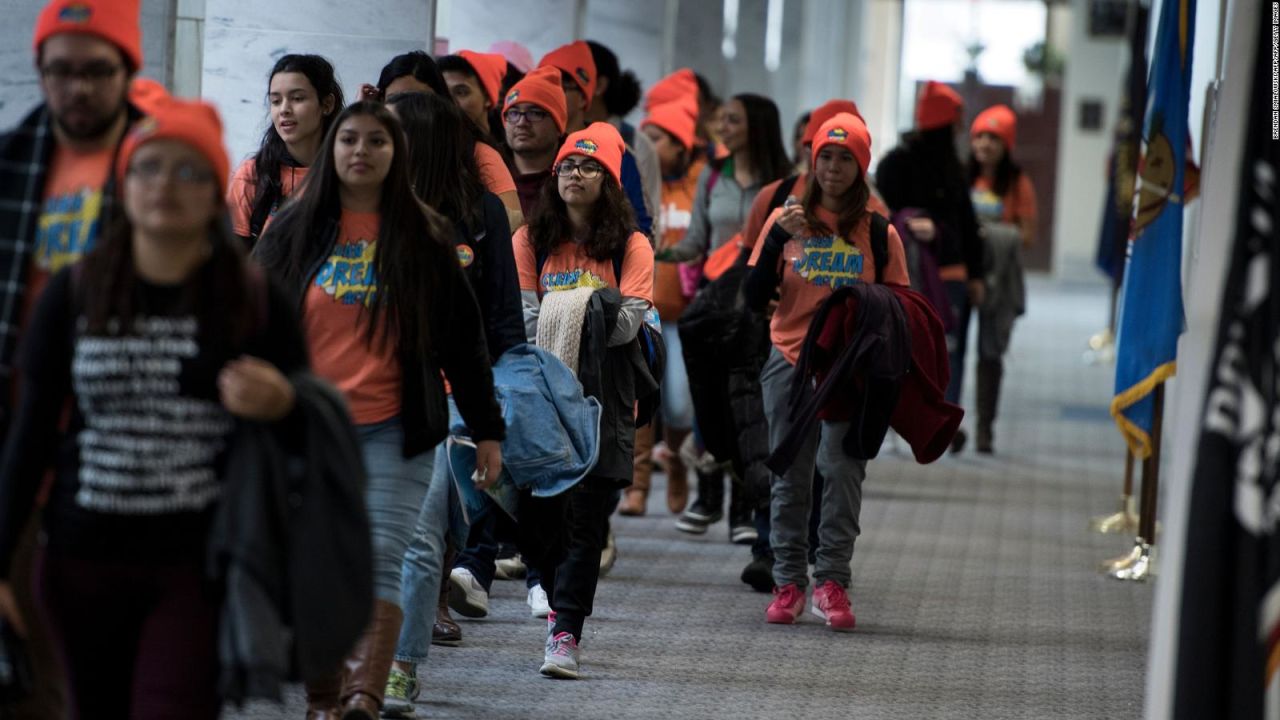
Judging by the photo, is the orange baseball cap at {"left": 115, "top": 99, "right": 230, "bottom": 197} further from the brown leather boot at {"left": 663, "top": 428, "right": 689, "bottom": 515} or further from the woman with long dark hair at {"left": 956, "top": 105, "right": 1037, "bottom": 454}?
the woman with long dark hair at {"left": 956, "top": 105, "right": 1037, "bottom": 454}

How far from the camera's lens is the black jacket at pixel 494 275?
527cm

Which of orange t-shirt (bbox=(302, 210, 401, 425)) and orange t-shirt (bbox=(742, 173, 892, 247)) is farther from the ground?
orange t-shirt (bbox=(742, 173, 892, 247))

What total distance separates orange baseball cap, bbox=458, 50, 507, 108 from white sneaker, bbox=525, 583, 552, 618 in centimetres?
194

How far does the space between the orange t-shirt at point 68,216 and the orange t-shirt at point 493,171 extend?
2.42m

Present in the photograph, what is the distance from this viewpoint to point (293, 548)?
3.35 metres

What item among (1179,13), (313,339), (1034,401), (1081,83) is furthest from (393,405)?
(1081,83)

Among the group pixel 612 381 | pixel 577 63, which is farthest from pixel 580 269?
pixel 577 63

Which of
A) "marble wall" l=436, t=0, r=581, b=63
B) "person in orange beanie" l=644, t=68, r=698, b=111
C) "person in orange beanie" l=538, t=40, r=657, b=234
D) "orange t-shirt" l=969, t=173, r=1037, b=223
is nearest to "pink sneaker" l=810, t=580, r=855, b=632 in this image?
"person in orange beanie" l=538, t=40, r=657, b=234

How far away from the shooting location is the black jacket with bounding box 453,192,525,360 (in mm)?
5270

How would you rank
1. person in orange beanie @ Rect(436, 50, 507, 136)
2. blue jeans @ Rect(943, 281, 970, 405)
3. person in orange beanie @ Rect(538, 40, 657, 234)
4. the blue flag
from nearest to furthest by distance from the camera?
1. person in orange beanie @ Rect(436, 50, 507, 136)
2. the blue flag
3. person in orange beanie @ Rect(538, 40, 657, 234)
4. blue jeans @ Rect(943, 281, 970, 405)

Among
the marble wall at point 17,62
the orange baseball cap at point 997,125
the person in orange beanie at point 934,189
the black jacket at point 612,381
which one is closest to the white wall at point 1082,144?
the orange baseball cap at point 997,125

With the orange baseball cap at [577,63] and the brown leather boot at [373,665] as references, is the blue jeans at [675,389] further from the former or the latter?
the brown leather boot at [373,665]

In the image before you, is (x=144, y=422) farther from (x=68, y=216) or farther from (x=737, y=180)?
(x=737, y=180)

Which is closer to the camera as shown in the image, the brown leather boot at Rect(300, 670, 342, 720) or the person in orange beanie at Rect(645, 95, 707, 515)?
the brown leather boot at Rect(300, 670, 342, 720)
